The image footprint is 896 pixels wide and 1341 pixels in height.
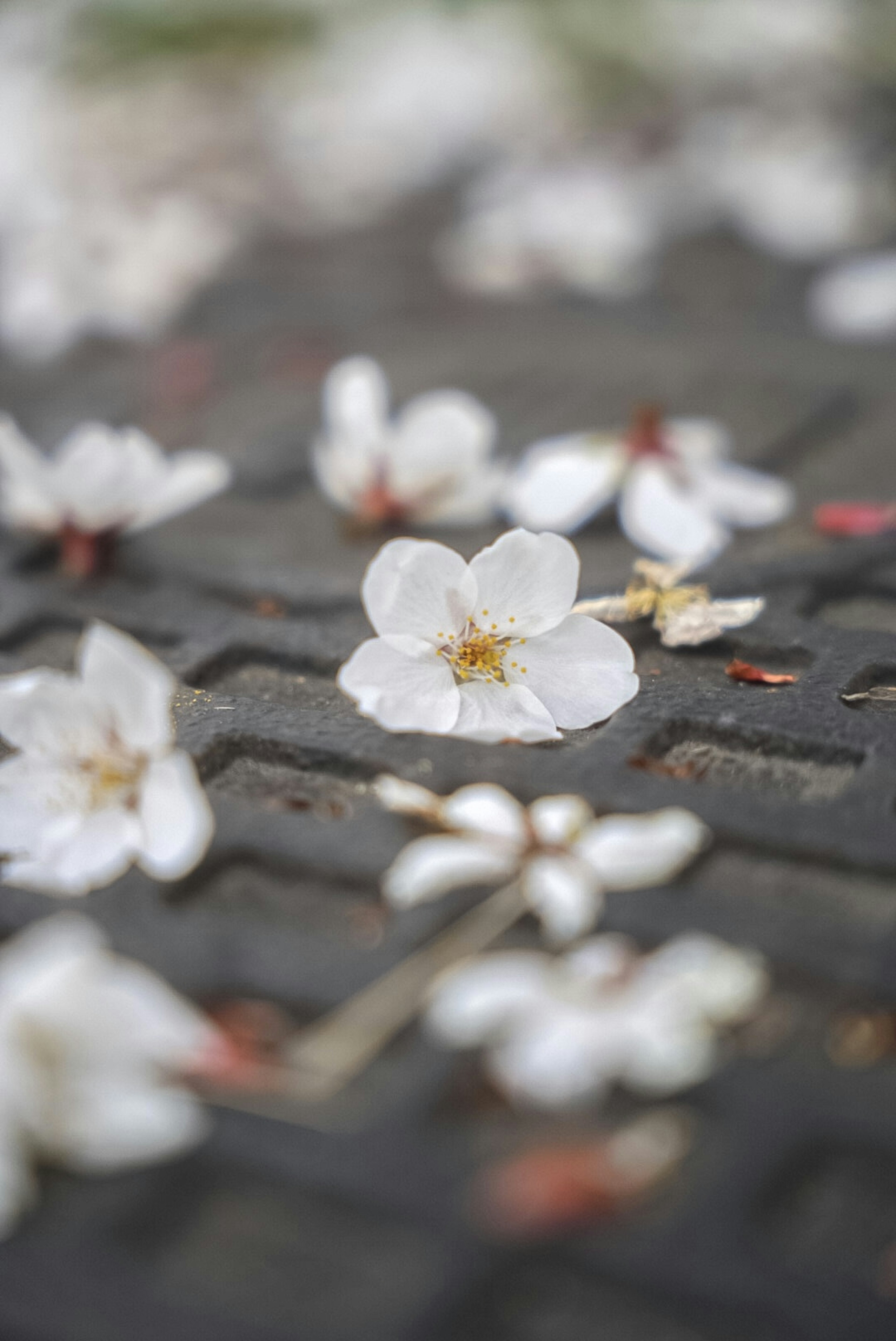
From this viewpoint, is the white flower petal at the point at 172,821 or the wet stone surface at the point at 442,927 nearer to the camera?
the wet stone surface at the point at 442,927

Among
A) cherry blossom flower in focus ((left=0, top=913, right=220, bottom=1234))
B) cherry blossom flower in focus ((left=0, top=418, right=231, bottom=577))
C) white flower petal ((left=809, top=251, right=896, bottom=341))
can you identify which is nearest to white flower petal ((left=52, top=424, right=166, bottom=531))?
cherry blossom flower in focus ((left=0, top=418, right=231, bottom=577))

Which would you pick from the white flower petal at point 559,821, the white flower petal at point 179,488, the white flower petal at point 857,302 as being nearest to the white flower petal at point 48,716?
the white flower petal at point 559,821

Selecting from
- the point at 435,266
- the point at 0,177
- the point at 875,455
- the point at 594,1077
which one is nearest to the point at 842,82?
the point at 435,266

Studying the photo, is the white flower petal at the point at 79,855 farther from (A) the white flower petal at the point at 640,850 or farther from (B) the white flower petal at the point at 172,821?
(A) the white flower petal at the point at 640,850

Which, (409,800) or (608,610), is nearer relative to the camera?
(409,800)

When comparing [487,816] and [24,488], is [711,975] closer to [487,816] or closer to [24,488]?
[487,816]

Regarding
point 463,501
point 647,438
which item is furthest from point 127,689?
point 647,438
